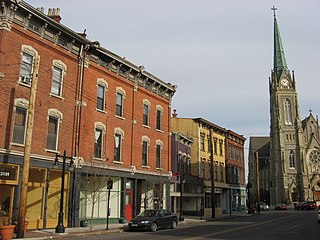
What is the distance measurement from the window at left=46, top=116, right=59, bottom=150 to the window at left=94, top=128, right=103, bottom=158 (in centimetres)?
375

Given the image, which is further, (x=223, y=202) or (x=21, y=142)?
(x=223, y=202)

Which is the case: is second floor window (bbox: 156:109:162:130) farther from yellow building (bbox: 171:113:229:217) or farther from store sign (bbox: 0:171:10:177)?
store sign (bbox: 0:171:10:177)

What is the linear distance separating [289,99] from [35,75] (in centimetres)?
10465

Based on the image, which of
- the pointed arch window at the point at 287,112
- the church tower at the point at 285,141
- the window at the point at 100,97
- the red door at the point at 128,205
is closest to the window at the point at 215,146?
the red door at the point at 128,205

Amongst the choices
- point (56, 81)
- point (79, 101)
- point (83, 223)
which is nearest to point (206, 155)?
point (79, 101)

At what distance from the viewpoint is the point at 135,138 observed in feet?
99.3

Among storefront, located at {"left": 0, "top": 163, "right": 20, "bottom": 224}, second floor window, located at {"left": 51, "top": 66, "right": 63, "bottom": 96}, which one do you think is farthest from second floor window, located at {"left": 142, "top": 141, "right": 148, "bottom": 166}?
storefront, located at {"left": 0, "top": 163, "right": 20, "bottom": 224}

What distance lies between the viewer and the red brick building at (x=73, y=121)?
20.0 meters

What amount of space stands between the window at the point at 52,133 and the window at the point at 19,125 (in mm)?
2040

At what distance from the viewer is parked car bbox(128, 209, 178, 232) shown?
73.5 feet

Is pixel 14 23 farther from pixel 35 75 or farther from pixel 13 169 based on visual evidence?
pixel 13 169

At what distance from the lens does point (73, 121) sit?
954 inches

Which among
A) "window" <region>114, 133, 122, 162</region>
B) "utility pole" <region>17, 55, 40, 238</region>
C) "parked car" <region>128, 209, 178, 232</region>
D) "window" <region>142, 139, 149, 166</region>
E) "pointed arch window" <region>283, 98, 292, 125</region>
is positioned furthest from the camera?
"pointed arch window" <region>283, 98, 292, 125</region>

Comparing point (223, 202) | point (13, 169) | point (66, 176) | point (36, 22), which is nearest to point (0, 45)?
point (36, 22)
